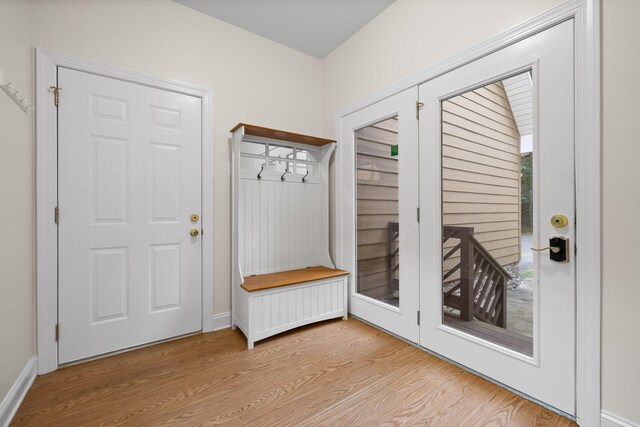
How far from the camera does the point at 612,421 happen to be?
1286mm

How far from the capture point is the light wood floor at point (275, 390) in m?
1.45

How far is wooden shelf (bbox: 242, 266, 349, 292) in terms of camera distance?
7.44 ft

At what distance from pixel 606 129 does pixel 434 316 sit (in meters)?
1.45

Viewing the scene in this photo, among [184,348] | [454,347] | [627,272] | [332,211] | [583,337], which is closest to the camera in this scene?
[627,272]

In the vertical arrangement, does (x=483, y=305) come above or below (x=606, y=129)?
below

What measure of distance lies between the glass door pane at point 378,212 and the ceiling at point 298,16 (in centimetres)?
98

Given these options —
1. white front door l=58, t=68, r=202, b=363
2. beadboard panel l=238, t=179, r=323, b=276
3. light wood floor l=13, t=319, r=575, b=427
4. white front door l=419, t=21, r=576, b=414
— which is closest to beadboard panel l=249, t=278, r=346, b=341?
light wood floor l=13, t=319, r=575, b=427

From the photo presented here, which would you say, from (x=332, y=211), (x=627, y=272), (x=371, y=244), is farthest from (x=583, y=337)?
→ (x=332, y=211)

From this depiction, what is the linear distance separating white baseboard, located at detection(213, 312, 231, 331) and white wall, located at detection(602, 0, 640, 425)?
2526 mm

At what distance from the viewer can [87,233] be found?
201 centimetres

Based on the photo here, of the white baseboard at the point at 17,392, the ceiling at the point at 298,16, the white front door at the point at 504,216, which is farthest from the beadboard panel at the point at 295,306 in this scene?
the ceiling at the point at 298,16

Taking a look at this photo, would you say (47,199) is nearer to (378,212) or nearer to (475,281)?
(378,212)

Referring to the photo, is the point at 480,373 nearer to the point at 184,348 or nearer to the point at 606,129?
the point at 606,129

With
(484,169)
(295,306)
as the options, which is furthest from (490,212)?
(295,306)
